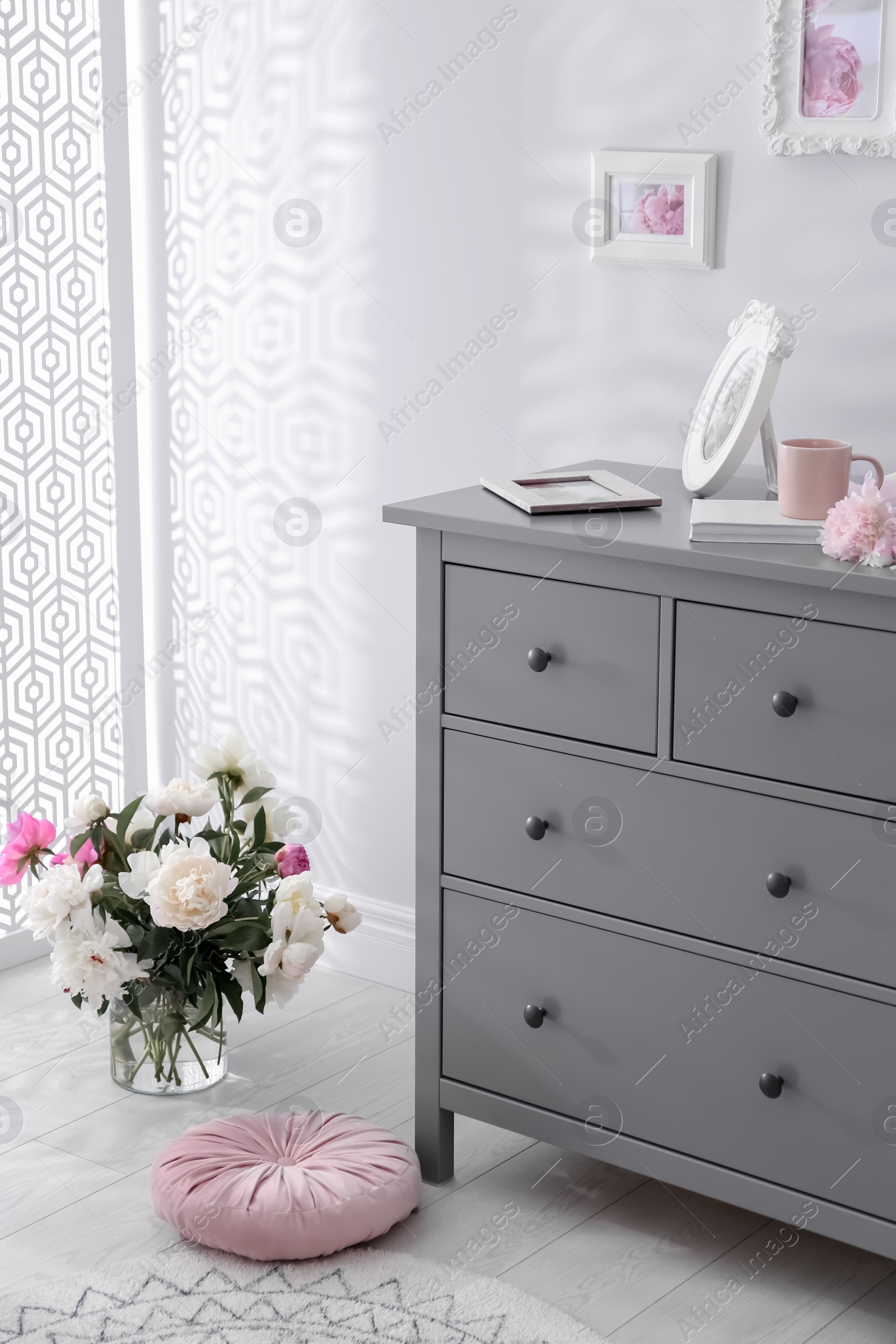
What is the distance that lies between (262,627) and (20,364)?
26.0 inches

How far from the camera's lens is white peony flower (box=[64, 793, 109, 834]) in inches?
98.4

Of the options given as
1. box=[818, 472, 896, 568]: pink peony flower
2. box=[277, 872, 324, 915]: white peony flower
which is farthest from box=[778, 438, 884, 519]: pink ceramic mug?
box=[277, 872, 324, 915]: white peony flower

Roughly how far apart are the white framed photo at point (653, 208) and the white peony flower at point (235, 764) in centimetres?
97

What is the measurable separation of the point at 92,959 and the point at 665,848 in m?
0.93

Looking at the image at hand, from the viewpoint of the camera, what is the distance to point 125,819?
2.53 metres

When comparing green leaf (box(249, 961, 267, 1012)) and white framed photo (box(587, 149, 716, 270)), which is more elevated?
white framed photo (box(587, 149, 716, 270))

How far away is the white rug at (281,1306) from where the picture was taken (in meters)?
1.97

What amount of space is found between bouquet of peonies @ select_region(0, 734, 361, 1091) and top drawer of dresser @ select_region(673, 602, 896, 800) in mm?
788

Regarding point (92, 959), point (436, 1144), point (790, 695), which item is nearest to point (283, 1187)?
point (436, 1144)

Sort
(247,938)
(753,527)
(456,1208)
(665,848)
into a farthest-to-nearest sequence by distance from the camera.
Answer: (247,938) → (456,1208) → (665,848) → (753,527)

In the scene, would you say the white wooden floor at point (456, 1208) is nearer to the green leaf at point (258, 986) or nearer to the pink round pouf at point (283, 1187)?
the pink round pouf at point (283, 1187)

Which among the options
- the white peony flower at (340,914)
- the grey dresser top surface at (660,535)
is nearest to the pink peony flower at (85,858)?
the white peony flower at (340,914)

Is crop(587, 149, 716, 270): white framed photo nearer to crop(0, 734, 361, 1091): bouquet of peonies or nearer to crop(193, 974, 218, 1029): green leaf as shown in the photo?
crop(0, 734, 361, 1091): bouquet of peonies

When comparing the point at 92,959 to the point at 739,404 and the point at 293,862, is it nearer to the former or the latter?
the point at 293,862
